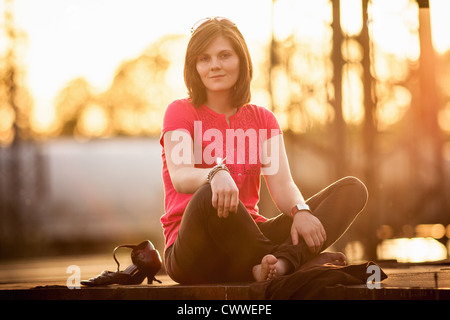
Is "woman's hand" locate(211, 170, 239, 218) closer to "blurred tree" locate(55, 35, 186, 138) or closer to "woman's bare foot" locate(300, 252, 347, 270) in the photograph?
"woman's bare foot" locate(300, 252, 347, 270)

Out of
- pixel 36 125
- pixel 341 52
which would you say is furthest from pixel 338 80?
→ pixel 36 125

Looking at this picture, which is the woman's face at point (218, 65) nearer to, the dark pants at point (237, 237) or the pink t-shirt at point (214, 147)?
the pink t-shirt at point (214, 147)

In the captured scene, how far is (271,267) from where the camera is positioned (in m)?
3.13

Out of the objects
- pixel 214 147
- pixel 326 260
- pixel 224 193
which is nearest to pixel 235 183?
pixel 214 147

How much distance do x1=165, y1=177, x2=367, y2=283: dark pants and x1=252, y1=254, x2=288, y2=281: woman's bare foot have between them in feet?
0.14

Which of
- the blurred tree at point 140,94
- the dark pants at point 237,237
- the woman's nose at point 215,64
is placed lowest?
the dark pants at point 237,237

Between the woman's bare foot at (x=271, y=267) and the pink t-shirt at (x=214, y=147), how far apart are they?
40cm

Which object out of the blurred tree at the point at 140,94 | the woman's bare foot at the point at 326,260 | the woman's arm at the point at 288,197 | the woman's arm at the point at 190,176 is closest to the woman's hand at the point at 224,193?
the woman's arm at the point at 190,176

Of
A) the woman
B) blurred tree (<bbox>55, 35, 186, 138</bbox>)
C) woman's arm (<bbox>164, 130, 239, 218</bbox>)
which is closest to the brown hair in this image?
the woman

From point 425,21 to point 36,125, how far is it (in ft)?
112

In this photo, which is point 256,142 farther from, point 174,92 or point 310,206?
point 174,92

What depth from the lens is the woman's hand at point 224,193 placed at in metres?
3.02

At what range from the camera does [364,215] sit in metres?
10.3

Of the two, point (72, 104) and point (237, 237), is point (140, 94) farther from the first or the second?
point (237, 237)
